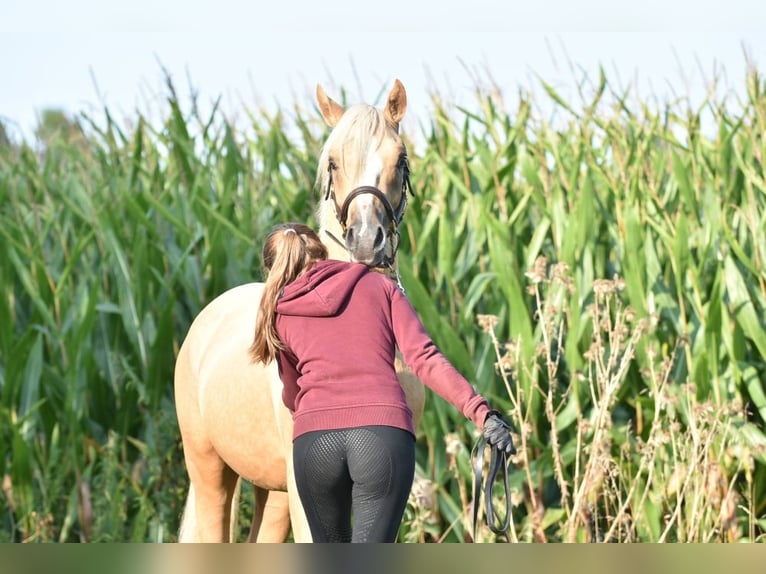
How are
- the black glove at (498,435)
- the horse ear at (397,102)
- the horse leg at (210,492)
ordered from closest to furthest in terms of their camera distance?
the black glove at (498,435)
the horse ear at (397,102)
the horse leg at (210,492)

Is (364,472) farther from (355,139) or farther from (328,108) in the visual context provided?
(328,108)

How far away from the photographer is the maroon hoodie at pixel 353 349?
67.3 inches

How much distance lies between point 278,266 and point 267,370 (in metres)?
0.46

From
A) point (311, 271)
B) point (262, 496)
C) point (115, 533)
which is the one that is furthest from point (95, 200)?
point (311, 271)

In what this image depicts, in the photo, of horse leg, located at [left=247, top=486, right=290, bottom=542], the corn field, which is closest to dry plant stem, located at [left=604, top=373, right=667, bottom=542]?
the corn field

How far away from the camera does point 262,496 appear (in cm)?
287

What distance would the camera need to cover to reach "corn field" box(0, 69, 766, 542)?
3.48 meters

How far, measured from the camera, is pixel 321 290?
1.80 meters

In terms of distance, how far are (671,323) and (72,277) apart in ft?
7.79

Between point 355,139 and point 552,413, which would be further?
point 552,413

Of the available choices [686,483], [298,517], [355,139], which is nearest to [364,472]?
[298,517]

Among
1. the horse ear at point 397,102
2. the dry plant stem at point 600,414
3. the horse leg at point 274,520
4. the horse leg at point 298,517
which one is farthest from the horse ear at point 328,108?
the dry plant stem at point 600,414

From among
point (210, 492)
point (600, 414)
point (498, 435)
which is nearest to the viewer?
point (498, 435)

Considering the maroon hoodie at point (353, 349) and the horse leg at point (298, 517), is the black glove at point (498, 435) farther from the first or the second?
the horse leg at point (298, 517)
